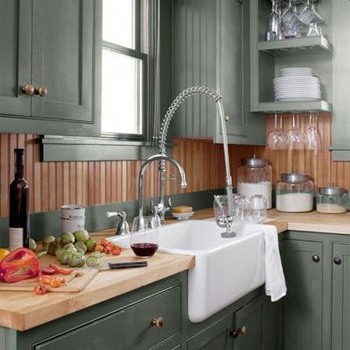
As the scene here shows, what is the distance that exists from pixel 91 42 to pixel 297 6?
6.30 feet

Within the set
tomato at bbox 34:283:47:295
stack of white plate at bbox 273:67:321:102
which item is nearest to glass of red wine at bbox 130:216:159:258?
tomato at bbox 34:283:47:295

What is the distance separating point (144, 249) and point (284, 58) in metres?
2.12

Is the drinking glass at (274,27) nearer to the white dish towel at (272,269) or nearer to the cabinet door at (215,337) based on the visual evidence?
the white dish towel at (272,269)

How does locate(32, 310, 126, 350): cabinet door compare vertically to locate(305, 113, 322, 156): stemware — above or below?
below

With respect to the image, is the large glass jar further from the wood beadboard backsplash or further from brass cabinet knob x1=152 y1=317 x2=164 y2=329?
brass cabinet knob x1=152 y1=317 x2=164 y2=329

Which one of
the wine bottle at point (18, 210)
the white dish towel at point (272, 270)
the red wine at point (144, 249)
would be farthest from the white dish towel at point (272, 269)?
the wine bottle at point (18, 210)

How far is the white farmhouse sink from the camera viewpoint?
5.88 feet

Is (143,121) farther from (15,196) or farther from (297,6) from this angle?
(297,6)

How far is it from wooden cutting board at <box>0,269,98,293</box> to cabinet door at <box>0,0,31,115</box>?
0.48 m

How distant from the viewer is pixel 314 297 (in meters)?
2.72

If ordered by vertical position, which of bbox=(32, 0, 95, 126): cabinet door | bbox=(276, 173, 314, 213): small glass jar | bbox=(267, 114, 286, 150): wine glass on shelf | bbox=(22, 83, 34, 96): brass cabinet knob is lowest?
bbox=(276, 173, 314, 213): small glass jar

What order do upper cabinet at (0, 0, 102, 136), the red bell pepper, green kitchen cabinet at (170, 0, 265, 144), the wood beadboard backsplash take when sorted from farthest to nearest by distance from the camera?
green kitchen cabinet at (170, 0, 265, 144) < the wood beadboard backsplash < upper cabinet at (0, 0, 102, 136) < the red bell pepper

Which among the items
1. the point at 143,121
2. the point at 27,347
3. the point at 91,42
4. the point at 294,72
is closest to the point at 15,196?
Result: the point at 91,42

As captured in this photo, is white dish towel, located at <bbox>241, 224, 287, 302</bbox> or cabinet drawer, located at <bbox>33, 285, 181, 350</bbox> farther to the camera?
white dish towel, located at <bbox>241, 224, 287, 302</bbox>
